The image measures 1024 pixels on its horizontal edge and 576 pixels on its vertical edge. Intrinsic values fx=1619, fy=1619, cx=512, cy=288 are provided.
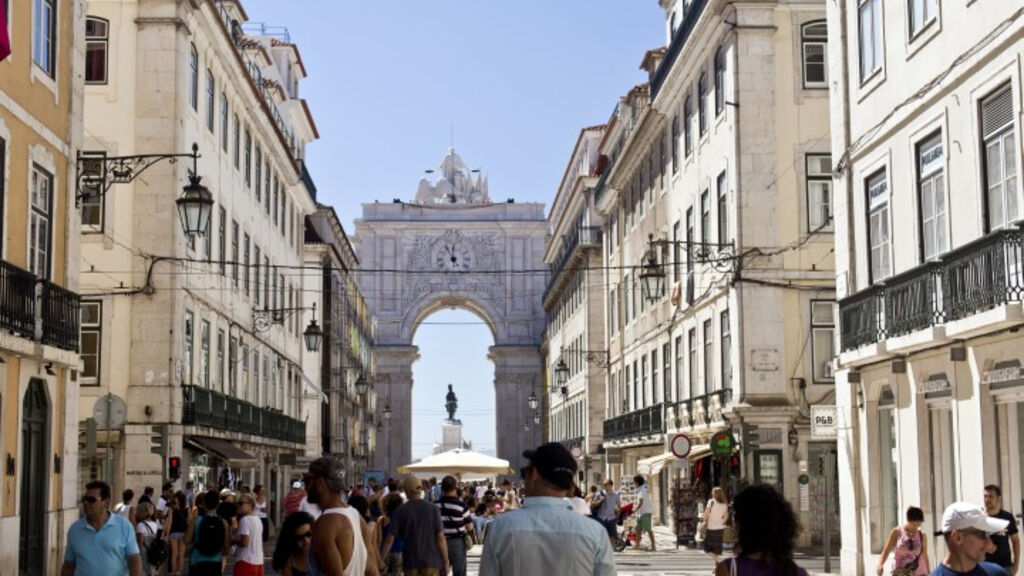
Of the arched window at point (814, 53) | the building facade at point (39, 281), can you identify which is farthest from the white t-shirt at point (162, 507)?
the arched window at point (814, 53)

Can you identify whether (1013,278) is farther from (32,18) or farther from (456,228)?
(456,228)

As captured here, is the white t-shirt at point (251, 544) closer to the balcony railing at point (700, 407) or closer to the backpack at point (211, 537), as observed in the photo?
the backpack at point (211, 537)

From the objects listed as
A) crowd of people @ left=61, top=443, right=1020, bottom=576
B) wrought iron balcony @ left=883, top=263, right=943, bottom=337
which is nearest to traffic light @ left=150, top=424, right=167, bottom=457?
crowd of people @ left=61, top=443, right=1020, bottom=576

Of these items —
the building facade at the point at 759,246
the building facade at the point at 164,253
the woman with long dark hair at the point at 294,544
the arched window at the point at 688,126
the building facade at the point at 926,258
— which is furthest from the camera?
the arched window at the point at 688,126

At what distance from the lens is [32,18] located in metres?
19.9

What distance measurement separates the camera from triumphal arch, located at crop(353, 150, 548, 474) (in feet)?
324

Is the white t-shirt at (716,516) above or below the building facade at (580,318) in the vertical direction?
below

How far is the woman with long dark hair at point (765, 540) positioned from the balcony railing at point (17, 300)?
1375 centimetres

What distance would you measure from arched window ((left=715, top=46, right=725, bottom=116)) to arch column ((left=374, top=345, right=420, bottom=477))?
67213 millimetres

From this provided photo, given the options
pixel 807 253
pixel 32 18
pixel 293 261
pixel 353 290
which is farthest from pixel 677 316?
pixel 353 290

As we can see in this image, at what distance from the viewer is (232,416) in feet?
121

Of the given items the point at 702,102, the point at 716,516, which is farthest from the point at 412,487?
the point at 702,102

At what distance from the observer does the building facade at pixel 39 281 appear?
1897cm

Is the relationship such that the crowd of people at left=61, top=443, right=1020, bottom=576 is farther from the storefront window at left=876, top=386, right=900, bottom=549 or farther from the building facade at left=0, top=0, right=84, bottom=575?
the storefront window at left=876, top=386, right=900, bottom=549
